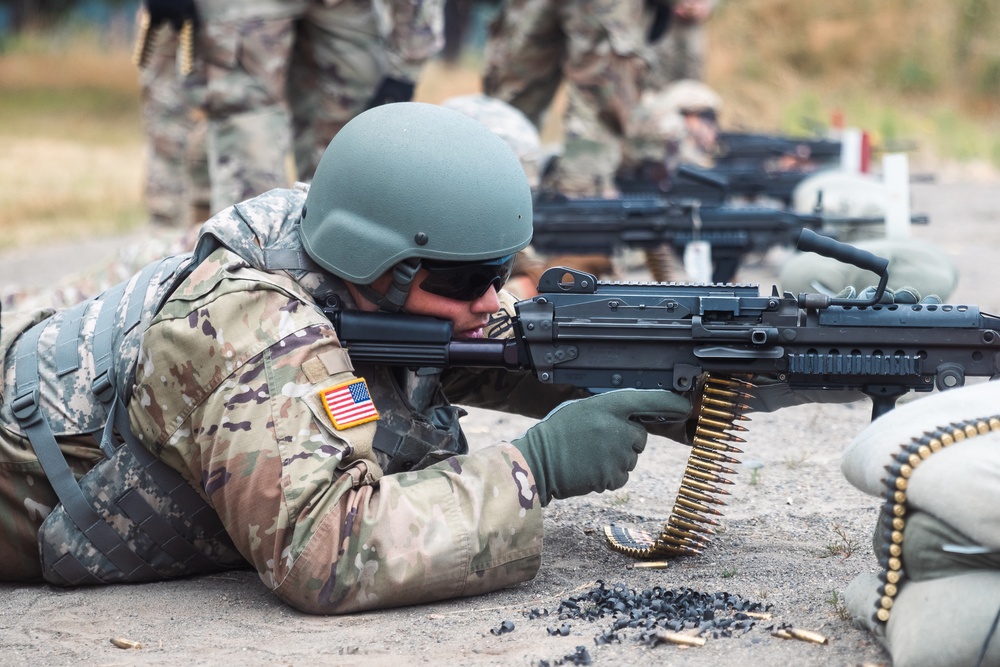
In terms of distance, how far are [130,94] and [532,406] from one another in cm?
1764

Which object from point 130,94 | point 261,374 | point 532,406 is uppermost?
point 261,374

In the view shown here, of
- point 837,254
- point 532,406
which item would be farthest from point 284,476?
point 837,254

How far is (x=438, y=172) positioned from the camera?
2865mm

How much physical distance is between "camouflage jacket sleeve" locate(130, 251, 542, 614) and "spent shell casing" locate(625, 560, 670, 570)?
1.36 feet

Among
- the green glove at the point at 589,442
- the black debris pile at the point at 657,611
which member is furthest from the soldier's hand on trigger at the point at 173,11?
the black debris pile at the point at 657,611

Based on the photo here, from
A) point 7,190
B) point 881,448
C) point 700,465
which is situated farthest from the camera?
point 7,190

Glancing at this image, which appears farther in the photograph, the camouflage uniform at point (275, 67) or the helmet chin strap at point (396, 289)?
the camouflage uniform at point (275, 67)

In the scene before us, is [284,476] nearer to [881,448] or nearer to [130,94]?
[881,448]

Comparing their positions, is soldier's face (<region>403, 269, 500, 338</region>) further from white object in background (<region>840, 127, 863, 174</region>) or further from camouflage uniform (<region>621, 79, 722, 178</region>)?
white object in background (<region>840, 127, 863, 174</region>)

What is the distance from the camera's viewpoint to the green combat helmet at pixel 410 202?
2.85m

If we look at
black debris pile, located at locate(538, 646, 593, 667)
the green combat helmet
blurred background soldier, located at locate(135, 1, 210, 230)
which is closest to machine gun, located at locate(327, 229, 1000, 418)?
the green combat helmet

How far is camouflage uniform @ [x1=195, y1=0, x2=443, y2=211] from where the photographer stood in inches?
238

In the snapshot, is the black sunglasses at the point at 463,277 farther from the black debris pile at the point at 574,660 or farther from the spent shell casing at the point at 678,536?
the black debris pile at the point at 574,660

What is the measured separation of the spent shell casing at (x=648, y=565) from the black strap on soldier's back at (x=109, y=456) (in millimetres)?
1032
